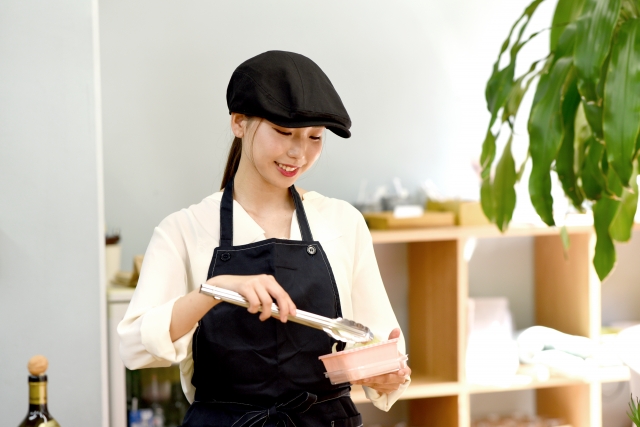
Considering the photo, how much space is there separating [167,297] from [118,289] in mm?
1102

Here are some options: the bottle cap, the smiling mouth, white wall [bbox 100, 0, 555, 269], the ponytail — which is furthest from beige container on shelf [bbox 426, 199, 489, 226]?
the bottle cap

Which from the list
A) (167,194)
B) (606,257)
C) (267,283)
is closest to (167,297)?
(267,283)

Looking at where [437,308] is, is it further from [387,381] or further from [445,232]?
[387,381]

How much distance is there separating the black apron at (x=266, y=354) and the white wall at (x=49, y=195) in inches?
35.9

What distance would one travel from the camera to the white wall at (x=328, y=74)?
292cm

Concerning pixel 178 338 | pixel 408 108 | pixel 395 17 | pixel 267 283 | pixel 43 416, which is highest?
pixel 395 17

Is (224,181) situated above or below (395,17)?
below

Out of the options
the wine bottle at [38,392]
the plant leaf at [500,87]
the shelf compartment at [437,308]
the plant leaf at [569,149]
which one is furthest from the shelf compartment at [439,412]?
the wine bottle at [38,392]

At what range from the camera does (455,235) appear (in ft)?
9.21

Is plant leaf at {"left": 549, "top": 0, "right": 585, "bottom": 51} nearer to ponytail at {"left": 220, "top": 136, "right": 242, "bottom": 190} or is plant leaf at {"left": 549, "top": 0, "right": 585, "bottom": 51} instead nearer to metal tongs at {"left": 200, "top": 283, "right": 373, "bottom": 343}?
ponytail at {"left": 220, "top": 136, "right": 242, "bottom": 190}

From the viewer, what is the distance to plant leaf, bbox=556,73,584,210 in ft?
6.36

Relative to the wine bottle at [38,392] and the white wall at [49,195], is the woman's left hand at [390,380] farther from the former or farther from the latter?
the white wall at [49,195]

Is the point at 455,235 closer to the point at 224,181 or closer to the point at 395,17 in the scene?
the point at 395,17

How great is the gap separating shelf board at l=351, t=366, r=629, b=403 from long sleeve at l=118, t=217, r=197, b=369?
4.87ft
